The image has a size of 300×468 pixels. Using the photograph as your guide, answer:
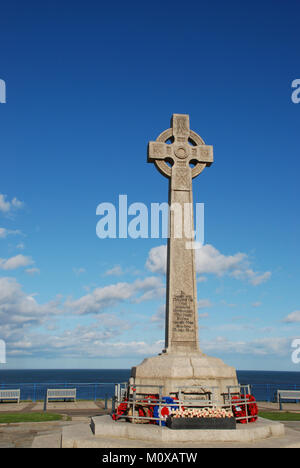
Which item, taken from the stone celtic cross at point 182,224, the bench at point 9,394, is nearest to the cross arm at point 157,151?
the stone celtic cross at point 182,224

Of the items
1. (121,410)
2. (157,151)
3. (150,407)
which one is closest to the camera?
(150,407)

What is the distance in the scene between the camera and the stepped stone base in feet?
36.7

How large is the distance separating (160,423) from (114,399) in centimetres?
221

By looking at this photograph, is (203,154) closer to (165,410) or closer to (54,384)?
(165,410)

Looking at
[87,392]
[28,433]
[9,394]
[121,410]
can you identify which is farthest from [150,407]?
[87,392]

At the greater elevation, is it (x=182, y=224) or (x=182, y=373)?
(x=182, y=224)

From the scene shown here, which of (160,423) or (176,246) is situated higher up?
(176,246)

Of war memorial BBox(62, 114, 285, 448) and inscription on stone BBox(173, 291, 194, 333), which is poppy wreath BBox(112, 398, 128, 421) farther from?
inscription on stone BBox(173, 291, 194, 333)

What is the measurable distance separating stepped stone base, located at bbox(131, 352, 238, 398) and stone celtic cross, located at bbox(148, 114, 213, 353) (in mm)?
965

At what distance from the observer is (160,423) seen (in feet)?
33.1

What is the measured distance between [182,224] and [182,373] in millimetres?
5469

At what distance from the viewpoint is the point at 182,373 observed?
11.4 metres
